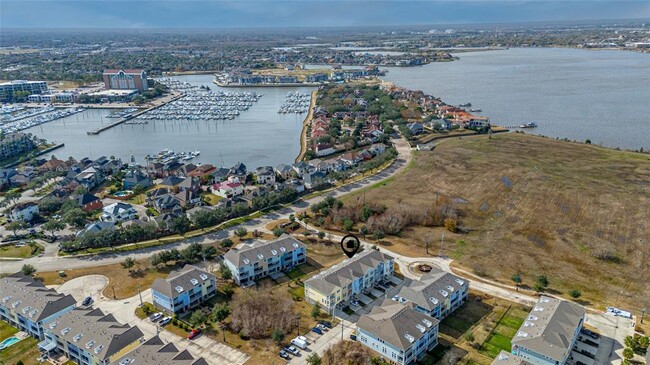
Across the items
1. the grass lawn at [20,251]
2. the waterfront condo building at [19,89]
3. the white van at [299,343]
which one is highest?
the waterfront condo building at [19,89]

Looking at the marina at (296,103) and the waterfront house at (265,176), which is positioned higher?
the marina at (296,103)

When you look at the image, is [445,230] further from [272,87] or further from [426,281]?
[272,87]

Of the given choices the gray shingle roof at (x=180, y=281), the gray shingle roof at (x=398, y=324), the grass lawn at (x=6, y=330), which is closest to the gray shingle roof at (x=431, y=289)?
the gray shingle roof at (x=398, y=324)

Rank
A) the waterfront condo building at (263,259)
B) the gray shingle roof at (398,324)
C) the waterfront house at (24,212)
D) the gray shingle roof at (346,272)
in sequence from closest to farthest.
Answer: the gray shingle roof at (398,324) → the gray shingle roof at (346,272) → the waterfront condo building at (263,259) → the waterfront house at (24,212)

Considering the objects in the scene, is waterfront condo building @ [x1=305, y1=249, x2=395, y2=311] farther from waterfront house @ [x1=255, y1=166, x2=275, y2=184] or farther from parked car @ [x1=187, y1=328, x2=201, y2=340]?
waterfront house @ [x1=255, y1=166, x2=275, y2=184]

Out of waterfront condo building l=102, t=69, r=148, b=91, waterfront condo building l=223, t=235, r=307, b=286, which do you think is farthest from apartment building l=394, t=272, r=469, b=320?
waterfront condo building l=102, t=69, r=148, b=91

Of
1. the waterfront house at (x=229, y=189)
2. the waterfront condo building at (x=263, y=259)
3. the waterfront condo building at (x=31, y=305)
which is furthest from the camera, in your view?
the waterfront house at (x=229, y=189)

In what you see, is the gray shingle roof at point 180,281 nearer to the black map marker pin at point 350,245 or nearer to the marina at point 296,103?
the black map marker pin at point 350,245
